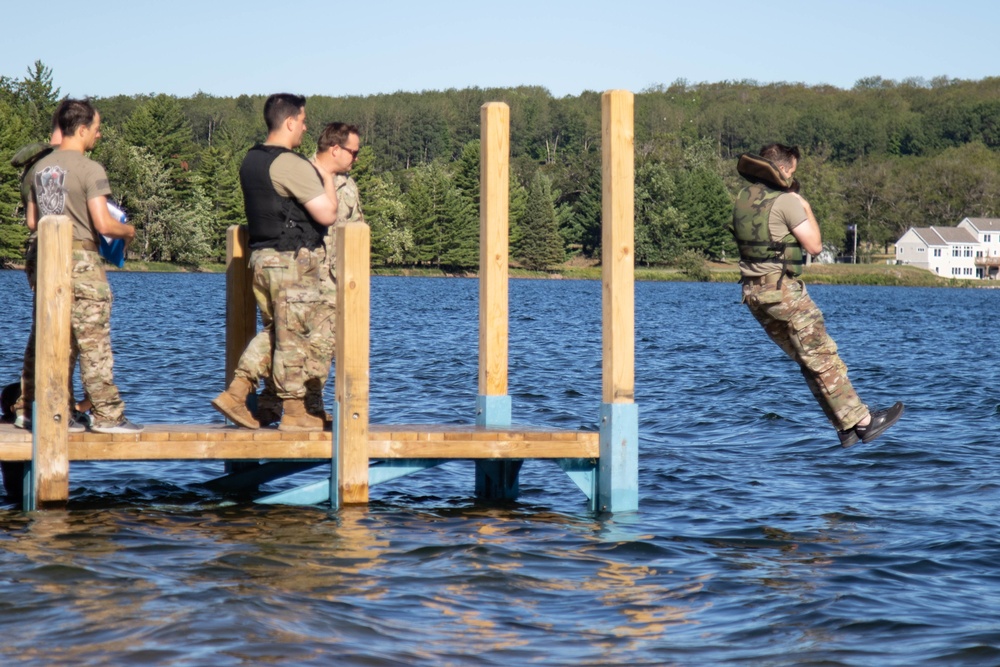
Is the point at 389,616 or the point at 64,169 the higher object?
the point at 64,169

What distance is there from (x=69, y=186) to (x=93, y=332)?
3.29 ft

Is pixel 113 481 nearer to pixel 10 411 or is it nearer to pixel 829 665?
pixel 10 411

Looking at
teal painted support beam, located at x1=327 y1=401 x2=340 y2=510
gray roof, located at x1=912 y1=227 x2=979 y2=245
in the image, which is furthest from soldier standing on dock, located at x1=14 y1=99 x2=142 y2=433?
gray roof, located at x1=912 y1=227 x2=979 y2=245

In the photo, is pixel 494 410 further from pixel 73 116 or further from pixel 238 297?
pixel 73 116

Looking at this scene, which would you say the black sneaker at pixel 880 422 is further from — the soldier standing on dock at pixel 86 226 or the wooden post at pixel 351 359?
the soldier standing on dock at pixel 86 226

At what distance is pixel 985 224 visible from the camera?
16038 cm

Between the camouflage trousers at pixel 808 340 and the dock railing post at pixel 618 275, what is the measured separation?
1.18 metres

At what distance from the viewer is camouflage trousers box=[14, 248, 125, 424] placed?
880cm

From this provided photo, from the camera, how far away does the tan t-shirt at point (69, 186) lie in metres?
8.64

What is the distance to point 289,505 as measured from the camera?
402 inches

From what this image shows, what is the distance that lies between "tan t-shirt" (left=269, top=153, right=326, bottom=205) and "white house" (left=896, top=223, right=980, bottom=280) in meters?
147

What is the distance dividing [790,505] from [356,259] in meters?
5.03

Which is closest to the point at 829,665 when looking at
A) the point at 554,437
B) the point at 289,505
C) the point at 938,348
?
the point at 554,437

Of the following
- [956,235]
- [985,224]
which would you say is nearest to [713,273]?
[956,235]
